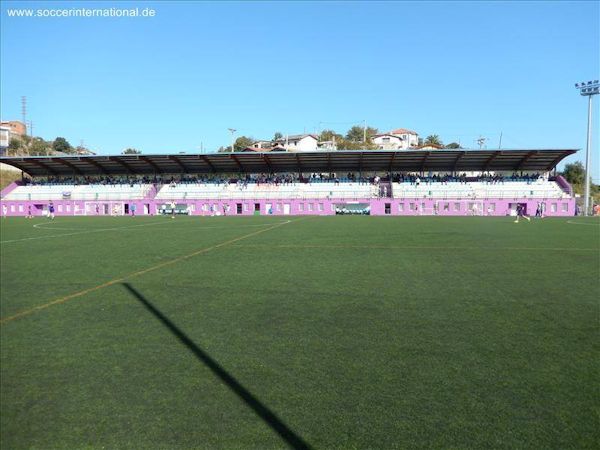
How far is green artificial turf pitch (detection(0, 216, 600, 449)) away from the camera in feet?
13.1

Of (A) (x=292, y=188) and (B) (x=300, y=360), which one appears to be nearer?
(B) (x=300, y=360)

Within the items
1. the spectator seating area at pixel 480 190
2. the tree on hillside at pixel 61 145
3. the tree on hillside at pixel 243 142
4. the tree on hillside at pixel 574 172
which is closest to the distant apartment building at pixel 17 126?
the tree on hillside at pixel 61 145

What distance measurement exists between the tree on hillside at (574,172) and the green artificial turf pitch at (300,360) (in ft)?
268

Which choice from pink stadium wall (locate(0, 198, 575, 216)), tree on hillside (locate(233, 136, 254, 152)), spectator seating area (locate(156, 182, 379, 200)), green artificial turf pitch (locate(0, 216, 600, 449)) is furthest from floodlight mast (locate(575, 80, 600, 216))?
tree on hillside (locate(233, 136, 254, 152))

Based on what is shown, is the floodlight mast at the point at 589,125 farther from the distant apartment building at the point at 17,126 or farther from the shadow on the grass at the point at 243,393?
the distant apartment building at the point at 17,126

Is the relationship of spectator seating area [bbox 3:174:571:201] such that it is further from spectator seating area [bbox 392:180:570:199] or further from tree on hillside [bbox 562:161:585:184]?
tree on hillside [bbox 562:161:585:184]

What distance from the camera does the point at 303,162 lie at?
60906 millimetres

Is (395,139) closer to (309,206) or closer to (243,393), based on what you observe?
(309,206)

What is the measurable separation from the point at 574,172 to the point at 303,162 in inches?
2166

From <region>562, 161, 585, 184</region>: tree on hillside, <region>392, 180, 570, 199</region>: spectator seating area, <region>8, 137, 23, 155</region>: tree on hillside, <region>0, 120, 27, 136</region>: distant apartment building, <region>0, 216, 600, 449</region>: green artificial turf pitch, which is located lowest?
<region>0, 216, 600, 449</region>: green artificial turf pitch

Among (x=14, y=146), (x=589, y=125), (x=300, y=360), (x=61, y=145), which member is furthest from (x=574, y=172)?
(x=61, y=145)

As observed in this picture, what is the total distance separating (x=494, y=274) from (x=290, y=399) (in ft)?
28.9

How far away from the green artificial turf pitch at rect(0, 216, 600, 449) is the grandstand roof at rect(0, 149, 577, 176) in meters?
46.9

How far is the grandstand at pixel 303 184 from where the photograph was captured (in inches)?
2190
